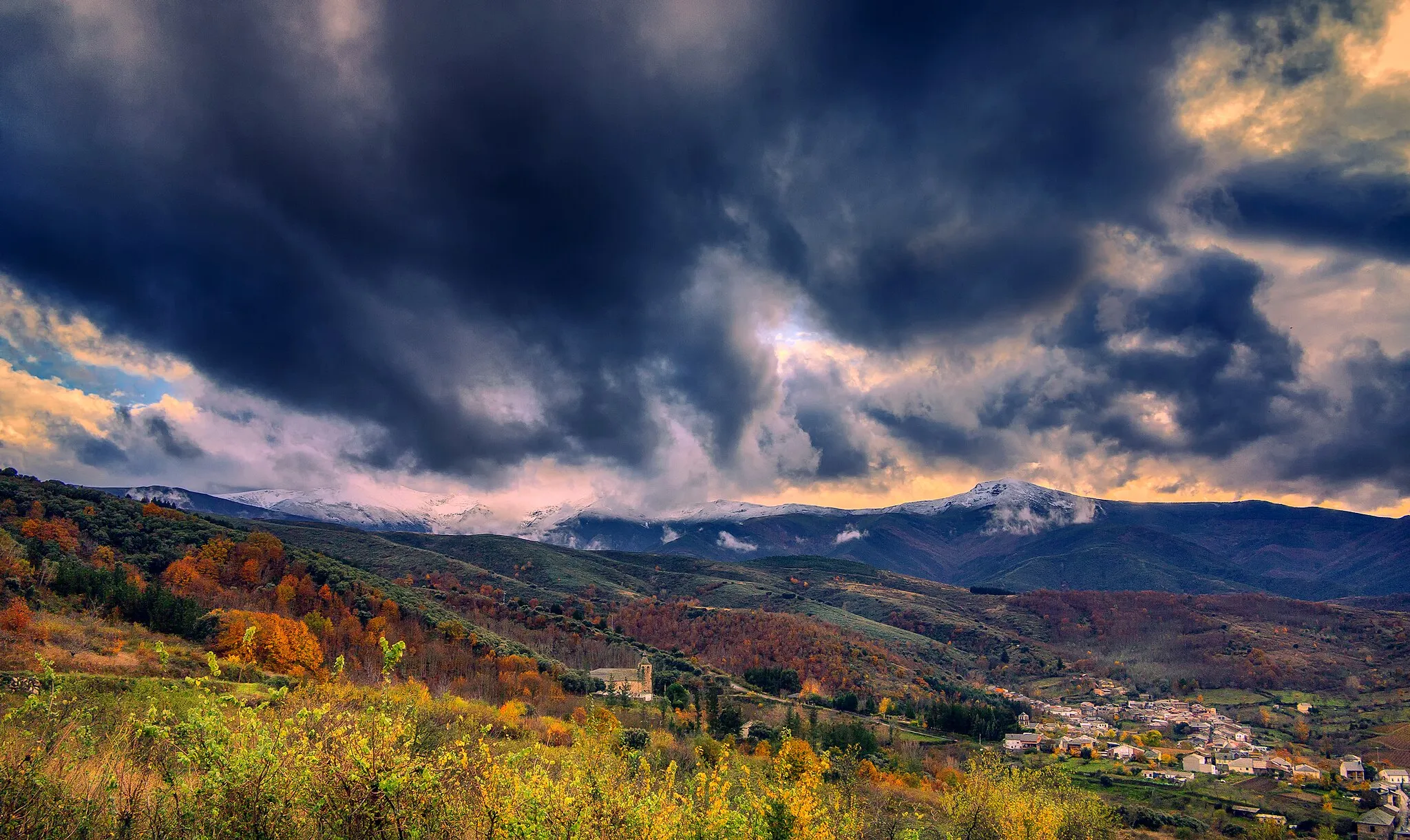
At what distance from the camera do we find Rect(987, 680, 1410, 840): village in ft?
298

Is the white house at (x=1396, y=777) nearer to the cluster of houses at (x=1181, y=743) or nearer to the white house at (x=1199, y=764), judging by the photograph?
the cluster of houses at (x=1181, y=743)

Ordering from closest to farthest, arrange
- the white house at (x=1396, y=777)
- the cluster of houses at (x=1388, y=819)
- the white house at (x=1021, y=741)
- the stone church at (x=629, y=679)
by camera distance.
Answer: the cluster of houses at (x=1388, y=819), the white house at (x=1396, y=777), the stone church at (x=629, y=679), the white house at (x=1021, y=741)

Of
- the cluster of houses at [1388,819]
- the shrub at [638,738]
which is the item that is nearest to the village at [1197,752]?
the cluster of houses at [1388,819]

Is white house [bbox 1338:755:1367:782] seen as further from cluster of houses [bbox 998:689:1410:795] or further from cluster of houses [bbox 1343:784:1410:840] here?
cluster of houses [bbox 1343:784:1410:840]

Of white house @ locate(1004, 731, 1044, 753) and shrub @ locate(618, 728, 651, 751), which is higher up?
shrub @ locate(618, 728, 651, 751)

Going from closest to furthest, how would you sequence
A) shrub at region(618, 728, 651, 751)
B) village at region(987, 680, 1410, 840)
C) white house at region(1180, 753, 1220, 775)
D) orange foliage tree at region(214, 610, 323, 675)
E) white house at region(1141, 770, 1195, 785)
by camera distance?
shrub at region(618, 728, 651, 751), orange foliage tree at region(214, 610, 323, 675), village at region(987, 680, 1410, 840), white house at region(1141, 770, 1195, 785), white house at region(1180, 753, 1220, 775)

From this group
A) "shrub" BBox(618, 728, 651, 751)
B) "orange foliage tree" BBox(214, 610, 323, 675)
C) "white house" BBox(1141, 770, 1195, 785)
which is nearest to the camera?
"shrub" BBox(618, 728, 651, 751)

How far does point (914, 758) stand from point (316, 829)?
111097 mm

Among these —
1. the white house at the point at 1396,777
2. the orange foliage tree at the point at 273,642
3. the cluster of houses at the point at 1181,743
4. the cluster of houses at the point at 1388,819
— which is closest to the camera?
the orange foliage tree at the point at 273,642

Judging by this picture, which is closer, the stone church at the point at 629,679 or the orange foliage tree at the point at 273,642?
the orange foliage tree at the point at 273,642

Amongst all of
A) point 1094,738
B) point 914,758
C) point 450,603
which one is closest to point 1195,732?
point 1094,738

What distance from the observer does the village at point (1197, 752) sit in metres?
90.8

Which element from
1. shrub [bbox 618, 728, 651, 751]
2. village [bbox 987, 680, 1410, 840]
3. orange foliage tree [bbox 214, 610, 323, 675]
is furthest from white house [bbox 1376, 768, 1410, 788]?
orange foliage tree [bbox 214, 610, 323, 675]

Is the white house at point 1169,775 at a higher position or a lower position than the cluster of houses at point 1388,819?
lower
